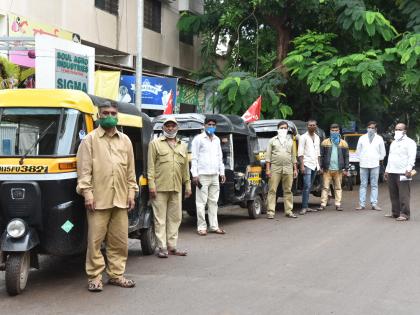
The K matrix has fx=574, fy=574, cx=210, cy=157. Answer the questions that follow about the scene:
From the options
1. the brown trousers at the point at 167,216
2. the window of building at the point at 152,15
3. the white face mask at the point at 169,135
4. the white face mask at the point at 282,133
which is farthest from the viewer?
the window of building at the point at 152,15

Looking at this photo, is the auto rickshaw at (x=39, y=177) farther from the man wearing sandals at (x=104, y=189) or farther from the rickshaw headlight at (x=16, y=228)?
the man wearing sandals at (x=104, y=189)

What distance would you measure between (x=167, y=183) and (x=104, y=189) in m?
2.05

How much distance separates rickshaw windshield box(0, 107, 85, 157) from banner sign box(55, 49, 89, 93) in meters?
4.97

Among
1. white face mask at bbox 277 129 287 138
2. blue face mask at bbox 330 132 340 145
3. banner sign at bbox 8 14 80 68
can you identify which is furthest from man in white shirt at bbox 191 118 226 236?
banner sign at bbox 8 14 80 68

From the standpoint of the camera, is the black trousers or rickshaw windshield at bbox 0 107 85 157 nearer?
rickshaw windshield at bbox 0 107 85 157

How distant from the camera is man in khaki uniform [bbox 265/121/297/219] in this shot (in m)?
12.2

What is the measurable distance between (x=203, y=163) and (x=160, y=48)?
12339 millimetres

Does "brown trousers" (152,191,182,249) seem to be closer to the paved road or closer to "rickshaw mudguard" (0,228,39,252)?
the paved road

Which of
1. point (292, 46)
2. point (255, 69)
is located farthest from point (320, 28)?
point (255, 69)

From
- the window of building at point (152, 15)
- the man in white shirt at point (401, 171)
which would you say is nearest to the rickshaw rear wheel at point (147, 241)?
the man in white shirt at point (401, 171)

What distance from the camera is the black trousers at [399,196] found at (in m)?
11.8

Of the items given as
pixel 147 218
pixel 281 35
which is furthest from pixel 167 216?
pixel 281 35

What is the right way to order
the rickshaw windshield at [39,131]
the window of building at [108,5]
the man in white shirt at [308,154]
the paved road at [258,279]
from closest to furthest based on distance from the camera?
the paved road at [258,279], the rickshaw windshield at [39,131], the man in white shirt at [308,154], the window of building at [108,5]

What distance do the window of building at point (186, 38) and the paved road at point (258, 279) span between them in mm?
13881
